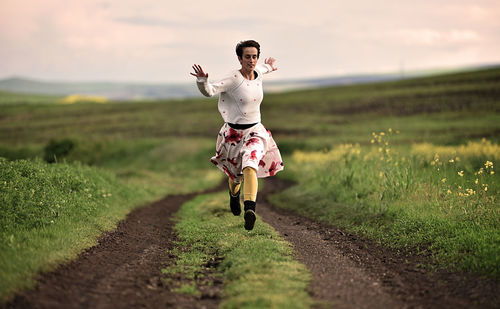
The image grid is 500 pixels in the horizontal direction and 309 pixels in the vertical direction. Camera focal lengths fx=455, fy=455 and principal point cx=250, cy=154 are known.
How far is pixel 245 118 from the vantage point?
346 inches

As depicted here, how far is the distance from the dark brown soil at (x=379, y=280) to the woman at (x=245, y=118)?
1449 mm

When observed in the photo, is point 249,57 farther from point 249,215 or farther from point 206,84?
point 249,215

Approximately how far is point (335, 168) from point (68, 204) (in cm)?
1012

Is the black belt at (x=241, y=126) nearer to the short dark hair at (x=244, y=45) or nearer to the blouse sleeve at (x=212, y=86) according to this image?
the blouse sleeve at (x=212, y=86)

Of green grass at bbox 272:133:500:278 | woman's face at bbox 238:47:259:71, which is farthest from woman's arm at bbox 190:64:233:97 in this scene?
green grass at bbox 272:133:500:278

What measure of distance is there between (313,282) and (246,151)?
3313mm

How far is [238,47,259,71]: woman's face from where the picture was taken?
28.1ft

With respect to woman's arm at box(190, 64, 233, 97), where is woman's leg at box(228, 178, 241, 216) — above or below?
below

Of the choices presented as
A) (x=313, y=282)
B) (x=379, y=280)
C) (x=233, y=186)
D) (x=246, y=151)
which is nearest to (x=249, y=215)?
(x=246, y=151)

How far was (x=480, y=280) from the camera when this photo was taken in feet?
19.7

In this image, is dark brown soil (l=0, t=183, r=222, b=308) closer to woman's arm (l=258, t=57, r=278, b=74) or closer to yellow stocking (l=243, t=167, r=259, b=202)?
yellow stocking (l=243, t=167, r=259, b=202)

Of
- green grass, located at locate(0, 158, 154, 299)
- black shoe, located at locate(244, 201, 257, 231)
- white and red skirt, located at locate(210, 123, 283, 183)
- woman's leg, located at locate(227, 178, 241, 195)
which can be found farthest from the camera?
woman's leg, located at locate(227, 178, 241, 195)

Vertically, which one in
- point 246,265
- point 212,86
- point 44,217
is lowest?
point 246,265

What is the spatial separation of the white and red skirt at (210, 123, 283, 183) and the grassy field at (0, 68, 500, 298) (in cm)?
262
